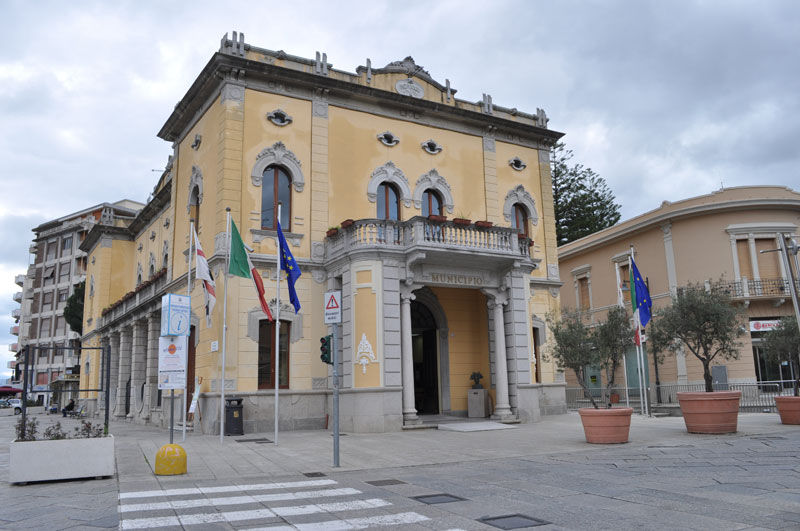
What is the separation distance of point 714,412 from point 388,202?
510 inches

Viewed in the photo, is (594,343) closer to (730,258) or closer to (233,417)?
(233,417)

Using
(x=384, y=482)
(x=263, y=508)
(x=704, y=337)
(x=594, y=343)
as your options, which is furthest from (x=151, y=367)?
(x=704, y=337)

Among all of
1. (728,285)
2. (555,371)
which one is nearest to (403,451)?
(555,371)

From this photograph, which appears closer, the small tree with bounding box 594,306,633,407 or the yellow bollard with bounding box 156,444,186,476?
the yellow bollard with bounding box 156,444,186,476

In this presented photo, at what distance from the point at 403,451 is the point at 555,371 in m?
12.8

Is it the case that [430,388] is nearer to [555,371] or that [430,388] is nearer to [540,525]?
[555,371]

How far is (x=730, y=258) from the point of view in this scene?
2833cm

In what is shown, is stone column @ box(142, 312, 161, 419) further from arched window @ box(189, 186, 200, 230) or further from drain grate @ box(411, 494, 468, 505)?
drain grate @ box(411, 494, 468, 505)

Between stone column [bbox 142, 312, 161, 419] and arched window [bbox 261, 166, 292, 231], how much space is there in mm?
9815

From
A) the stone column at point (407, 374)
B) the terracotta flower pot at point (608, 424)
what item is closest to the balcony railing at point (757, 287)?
the stone column at point (407, 374)

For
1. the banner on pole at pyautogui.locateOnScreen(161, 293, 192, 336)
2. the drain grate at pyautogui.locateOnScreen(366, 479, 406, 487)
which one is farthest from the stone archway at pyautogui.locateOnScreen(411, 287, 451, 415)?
the drain grate at pyautogui.locateOnScreen(366, 479, 406, 487)

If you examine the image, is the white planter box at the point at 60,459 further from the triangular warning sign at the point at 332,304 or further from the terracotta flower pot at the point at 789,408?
the terracotta flower pot at the point at 789,408

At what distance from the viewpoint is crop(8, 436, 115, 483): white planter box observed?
10180 mm

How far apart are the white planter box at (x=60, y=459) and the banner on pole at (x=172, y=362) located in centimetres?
256
